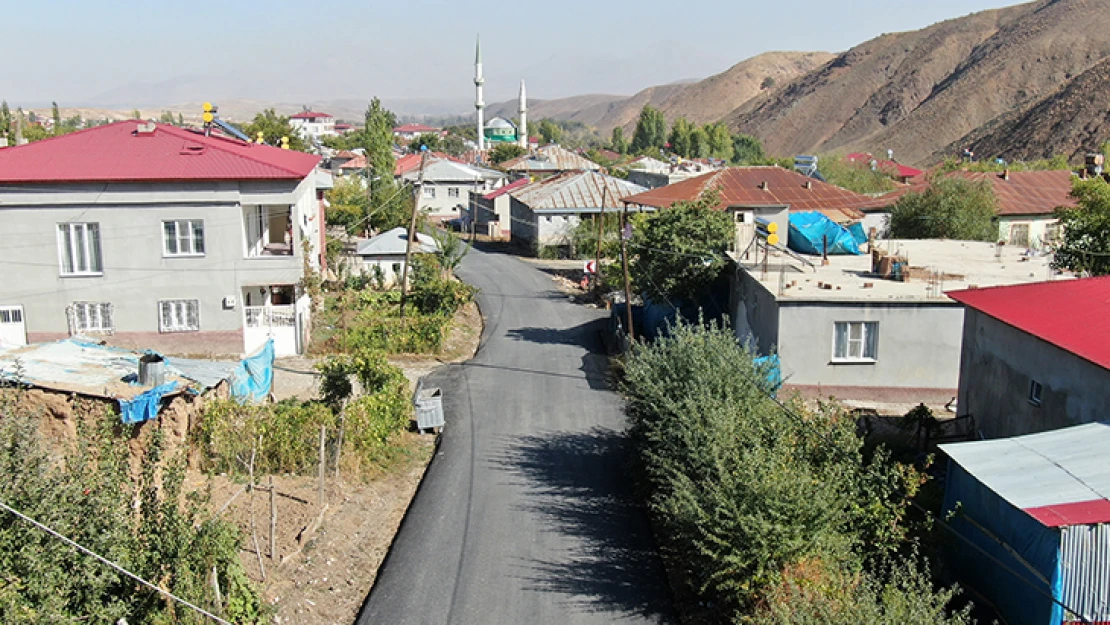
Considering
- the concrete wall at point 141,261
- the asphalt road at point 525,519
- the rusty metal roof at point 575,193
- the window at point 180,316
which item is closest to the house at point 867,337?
the asphalt road at point 525,519

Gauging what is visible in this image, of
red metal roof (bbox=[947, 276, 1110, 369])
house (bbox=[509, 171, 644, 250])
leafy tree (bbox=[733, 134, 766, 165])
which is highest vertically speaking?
leafy tree (bbox=[733, 134, 766, 165])

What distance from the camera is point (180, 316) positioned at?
89.7 ft

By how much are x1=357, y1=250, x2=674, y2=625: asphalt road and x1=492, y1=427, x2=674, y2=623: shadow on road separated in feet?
0.09

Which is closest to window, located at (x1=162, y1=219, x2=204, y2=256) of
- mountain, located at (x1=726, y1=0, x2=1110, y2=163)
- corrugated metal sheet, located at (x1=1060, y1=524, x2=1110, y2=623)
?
corrugated metal sheet, located at (x1=1060, y1=524, x2=1110, y2=623)

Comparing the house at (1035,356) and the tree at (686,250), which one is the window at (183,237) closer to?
the tree at (686,250)

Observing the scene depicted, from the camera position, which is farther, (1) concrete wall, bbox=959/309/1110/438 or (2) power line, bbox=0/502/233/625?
(1) concrete wall, bbox=959/309/1110/438

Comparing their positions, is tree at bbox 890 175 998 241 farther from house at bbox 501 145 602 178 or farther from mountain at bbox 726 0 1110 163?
mountain at bbox 726 0 1110 163

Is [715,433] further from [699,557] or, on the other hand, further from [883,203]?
[883,203]

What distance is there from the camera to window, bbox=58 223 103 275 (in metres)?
26.7

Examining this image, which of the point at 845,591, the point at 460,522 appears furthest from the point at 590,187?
the point at 845,591

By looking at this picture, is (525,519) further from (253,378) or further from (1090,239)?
(1090,239)

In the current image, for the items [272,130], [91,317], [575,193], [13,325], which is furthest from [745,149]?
[13,325]

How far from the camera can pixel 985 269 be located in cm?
2670

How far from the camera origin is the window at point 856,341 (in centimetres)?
2300
